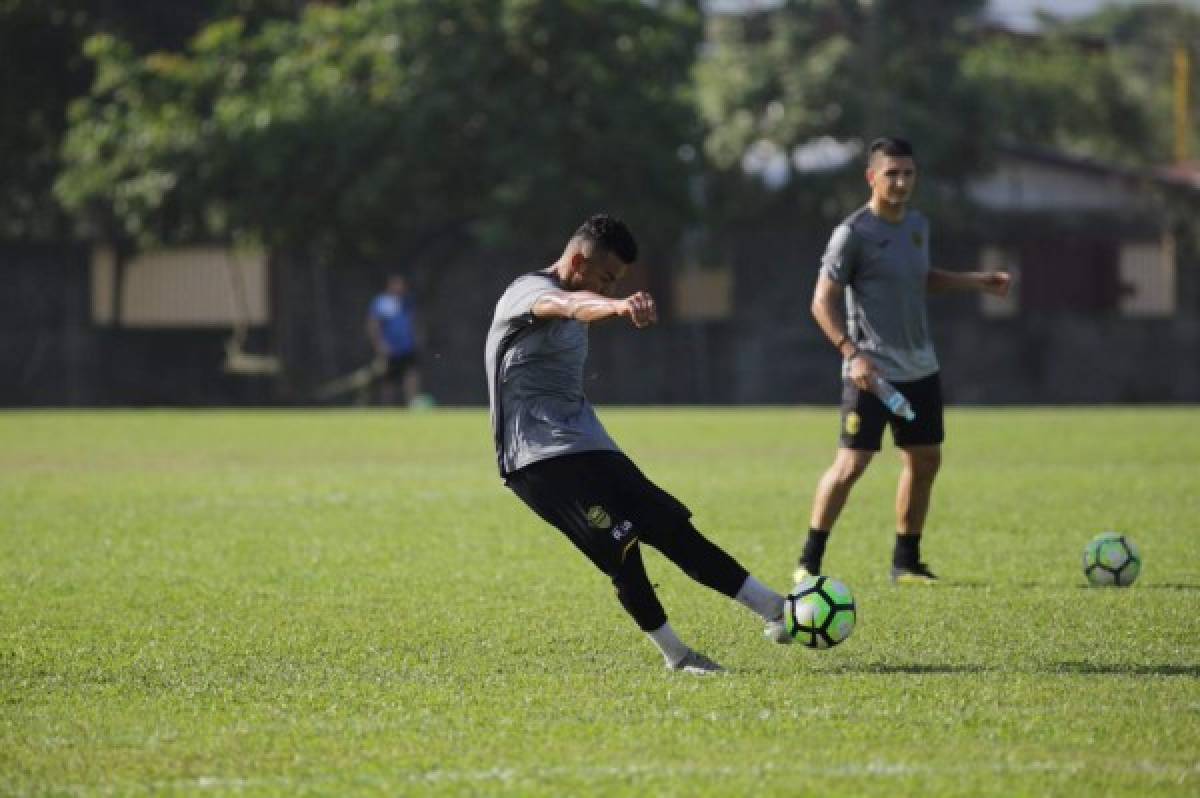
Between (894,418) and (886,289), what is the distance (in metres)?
0.65

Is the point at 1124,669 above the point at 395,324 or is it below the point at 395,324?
below

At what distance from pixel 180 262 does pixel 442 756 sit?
33.1m

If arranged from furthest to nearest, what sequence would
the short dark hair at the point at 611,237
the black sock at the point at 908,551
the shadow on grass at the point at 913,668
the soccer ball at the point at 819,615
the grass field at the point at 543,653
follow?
the black sock at the point at 908,551 < the soccer ball at the point at 819,615 < the shadow on grass at the point at 913,668 < the short dark hair at the point at 611,237 < the grass field at the point at 543,653

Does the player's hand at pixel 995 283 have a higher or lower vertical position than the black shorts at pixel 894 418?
higher

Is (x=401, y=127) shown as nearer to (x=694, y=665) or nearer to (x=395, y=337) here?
(x=395, y=337)

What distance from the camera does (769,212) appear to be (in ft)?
131

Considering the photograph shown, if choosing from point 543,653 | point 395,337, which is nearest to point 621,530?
point 543,653

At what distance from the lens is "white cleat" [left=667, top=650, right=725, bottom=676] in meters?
8.04

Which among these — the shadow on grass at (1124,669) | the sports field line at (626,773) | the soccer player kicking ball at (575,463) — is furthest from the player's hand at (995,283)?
the sports field line at (626,773)

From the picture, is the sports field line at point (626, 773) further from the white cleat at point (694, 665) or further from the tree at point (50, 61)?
the tree at point (50, 61)

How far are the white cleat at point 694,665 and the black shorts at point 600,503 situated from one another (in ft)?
1.36

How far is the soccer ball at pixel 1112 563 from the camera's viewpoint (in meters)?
10.7

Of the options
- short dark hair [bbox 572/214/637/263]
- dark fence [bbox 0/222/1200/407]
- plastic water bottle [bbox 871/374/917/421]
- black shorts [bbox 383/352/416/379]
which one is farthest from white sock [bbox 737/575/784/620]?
dark fence [bbox 0/222/1200/407]

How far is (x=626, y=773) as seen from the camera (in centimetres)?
614
